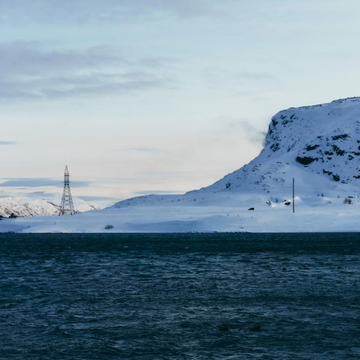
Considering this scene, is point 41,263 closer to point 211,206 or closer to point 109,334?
point 109,334

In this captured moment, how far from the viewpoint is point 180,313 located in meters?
33.3

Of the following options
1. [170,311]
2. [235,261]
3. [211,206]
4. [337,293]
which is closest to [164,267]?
[235,261]

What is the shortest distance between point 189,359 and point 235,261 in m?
46.6

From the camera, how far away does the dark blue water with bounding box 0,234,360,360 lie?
82.8 ft

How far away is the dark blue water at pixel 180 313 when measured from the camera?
82.8ft

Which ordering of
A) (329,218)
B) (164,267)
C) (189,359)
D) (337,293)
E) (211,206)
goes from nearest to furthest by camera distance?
(189,359) < (337,293) < (164,267) < (329,218) < (211,206)

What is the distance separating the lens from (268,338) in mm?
27078

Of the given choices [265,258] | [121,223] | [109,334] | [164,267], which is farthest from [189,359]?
[121,223]

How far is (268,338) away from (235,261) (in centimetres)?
4291

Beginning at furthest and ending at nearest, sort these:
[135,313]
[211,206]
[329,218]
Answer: [211,206], [329,218], [135,313]

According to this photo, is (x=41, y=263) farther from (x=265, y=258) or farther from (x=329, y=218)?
(x=329, y=218)

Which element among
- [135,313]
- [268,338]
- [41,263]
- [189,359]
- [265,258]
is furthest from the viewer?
[265,258]

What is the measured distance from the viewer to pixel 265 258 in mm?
75438

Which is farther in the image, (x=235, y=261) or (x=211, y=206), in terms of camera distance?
(x=211, y=206)
